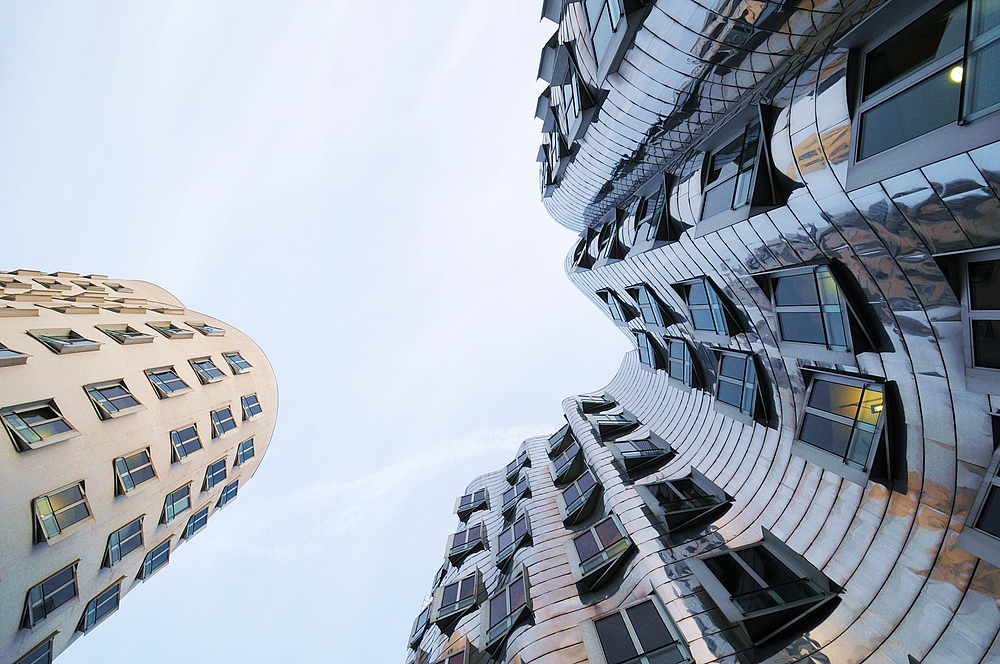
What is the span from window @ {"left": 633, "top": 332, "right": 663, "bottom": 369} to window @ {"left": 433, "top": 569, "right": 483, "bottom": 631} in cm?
1707

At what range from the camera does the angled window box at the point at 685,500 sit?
15695mm

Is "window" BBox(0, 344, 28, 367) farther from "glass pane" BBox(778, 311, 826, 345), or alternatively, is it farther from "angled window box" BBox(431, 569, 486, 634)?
"glass pane" BBox(778, 311, 826, 345)

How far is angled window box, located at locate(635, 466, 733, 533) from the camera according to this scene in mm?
15695

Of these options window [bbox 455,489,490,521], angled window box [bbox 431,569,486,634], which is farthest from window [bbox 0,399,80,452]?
window [bbox 455,489,490,521]

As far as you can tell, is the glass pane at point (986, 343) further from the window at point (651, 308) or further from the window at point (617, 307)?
the window at point (617, 307)

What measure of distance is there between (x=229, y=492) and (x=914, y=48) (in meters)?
40.9

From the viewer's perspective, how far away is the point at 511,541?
22.7 meters

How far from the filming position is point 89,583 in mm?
17297

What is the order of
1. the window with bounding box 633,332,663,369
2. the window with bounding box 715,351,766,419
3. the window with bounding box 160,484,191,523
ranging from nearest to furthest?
the window with bounding box 715,351,766,419 < the window with bounding box 160,484,191,523 < the window with bounding box 633,332,663,369

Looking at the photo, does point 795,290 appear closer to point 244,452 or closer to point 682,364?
point 682,364

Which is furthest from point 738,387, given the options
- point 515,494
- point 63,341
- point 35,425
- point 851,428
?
point 63,341

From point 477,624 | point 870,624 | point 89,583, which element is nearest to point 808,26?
point 870,624

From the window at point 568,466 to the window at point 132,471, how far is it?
21.8m

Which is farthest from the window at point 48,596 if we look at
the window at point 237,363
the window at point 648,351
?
the window at point 648,351
